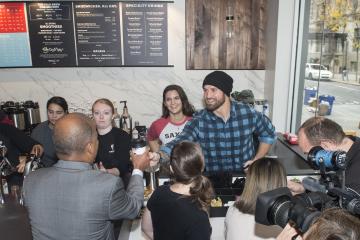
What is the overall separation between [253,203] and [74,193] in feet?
2.51

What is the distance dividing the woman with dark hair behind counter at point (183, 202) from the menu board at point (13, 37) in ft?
7.62

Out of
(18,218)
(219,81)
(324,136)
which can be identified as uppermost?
(219,81)

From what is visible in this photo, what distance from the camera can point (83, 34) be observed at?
3.07m

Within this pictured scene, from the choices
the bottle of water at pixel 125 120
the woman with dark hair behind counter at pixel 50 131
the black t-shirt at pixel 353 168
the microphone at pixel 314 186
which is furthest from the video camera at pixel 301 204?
the bottle of water at pixel 125 120

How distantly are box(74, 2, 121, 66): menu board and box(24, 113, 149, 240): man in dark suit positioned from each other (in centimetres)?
192

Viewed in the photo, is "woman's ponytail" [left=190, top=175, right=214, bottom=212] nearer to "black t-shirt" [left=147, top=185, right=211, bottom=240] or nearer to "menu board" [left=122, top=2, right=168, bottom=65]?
"black t-shirt" [left=147, top=185, right=211, bottom=240]

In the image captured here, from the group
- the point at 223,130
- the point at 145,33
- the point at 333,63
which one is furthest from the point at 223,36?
the point at 223,130

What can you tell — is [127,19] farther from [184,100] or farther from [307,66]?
[307,66]

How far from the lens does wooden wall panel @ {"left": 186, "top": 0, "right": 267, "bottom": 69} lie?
306 cm

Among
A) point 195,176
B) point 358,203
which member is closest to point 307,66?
point 195,176

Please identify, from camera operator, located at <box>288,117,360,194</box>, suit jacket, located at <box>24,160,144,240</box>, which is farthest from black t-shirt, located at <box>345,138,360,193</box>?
suit jacket, located at <box>24,160,144,240</box>

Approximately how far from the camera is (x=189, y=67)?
3189mm

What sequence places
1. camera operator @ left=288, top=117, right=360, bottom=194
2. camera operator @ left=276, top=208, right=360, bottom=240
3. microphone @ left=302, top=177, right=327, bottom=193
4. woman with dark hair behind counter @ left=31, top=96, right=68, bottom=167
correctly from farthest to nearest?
woman with dark hair behind counter @ left=31, top=96, right=68, bottom=167, camera operator @ left=288, top=117, right=360, bottom=194, microphone @ left=302, top=177, right=327, bottom=193, camera operator @ left=276, top=208, right=360, bottom=240

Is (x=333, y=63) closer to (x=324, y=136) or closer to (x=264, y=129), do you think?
(x=264, y=129)
